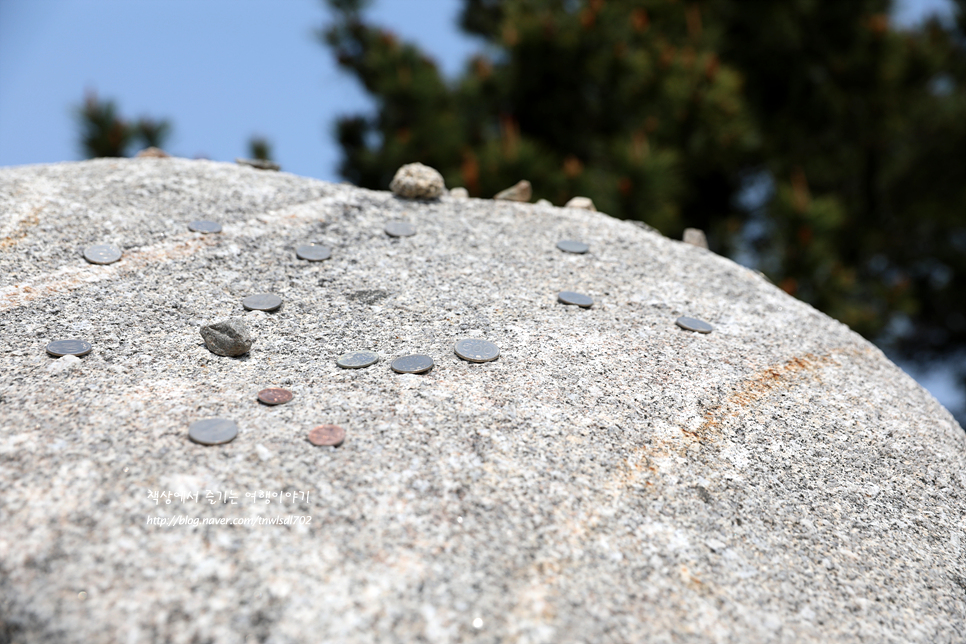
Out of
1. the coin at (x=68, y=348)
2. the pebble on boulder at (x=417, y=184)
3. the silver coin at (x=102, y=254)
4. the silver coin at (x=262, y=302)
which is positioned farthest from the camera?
the pebble on boulder at (x=417, y=184)

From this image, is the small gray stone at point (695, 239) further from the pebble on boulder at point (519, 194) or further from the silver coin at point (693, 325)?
the silver coin at point (693, 325)

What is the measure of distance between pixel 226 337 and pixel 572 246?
1642 millimetres

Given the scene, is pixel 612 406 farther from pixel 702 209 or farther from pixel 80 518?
pixel 702 209

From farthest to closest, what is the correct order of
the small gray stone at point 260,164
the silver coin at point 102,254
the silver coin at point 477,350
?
the small gray stone at point 260,164
the silver coin at point 102,254
the silver coin at point 477,350

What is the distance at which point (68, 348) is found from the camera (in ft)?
7.36

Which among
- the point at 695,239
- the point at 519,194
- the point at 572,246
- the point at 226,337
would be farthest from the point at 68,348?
the point at 695,239

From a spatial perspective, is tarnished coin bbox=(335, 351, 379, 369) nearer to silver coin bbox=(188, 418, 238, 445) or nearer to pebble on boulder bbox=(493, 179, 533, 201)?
silver coin bbox=(188, 418, 238, 445)

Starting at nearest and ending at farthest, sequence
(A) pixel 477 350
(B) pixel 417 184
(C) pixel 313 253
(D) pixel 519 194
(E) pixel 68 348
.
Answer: (E) pixel 68 348 < (A) pixel 477 350 < (C) pixel 313 253 < (B) pixel 417 184 < (D) pixel 519 194

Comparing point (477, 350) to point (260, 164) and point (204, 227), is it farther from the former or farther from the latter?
point (260, 164)

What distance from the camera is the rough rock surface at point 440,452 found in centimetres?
156

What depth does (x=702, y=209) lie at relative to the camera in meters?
7.70

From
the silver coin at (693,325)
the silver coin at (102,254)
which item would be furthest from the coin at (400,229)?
the silver coin at (693,325)

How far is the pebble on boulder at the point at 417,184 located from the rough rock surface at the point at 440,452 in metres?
0.40

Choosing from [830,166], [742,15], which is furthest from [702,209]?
[742,15]
